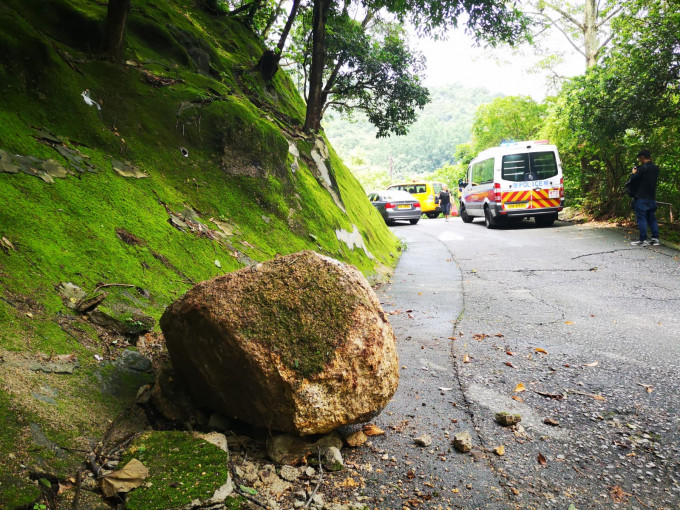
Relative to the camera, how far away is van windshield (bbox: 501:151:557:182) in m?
15.3

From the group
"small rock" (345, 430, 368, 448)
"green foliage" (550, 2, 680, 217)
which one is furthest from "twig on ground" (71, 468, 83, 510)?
"green foliage" (550, 2, 680, 217)

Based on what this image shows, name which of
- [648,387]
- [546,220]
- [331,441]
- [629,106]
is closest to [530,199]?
[546,220]

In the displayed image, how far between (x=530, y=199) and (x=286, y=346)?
577 inches

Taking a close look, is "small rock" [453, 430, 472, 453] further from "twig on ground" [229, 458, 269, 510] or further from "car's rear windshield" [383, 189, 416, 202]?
"car's rear windshield" [383, 189, 416, 202]

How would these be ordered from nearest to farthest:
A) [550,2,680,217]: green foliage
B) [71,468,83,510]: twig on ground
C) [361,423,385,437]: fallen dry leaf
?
[71,468,83,510]: twig on ground
[361,423,385,437]: fallen dry leaf
[550,2,680,217]: green foliage

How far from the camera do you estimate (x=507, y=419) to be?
3219 mm

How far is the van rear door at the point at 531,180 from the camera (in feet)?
50.2

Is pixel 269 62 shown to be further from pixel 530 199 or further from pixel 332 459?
pixel 332 459

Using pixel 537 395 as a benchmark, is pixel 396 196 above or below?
above

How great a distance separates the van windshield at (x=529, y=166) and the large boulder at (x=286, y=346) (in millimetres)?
13971

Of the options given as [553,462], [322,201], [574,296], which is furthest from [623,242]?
[553,462]

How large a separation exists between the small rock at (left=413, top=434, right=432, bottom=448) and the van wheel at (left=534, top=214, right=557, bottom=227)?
14.8 metres

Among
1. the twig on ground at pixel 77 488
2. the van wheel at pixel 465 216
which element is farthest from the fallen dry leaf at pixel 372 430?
the van wheel at pixel 465 216

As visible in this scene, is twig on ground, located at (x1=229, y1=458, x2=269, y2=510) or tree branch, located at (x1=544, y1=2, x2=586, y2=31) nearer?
twig on ground, located at (x1=229, y1=458, x2=269, y2=510)
